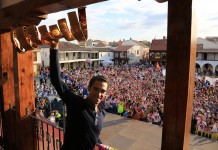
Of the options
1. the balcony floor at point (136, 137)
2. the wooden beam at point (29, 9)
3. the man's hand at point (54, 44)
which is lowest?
the balcony floor at point (136, 137)

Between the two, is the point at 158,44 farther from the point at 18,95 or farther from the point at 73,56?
the point at 18,95

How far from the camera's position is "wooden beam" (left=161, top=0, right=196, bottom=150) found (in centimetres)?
127

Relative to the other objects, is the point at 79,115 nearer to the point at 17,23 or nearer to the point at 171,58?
the point at 171,58

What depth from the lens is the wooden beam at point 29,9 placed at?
2.07 metres

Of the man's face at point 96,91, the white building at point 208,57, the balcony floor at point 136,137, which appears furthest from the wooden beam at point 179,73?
the white building at point 208,57

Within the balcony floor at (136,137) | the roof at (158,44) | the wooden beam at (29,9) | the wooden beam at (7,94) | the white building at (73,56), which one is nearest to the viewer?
the wooden beam at (29,9)

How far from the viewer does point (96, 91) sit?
1838 millimetres

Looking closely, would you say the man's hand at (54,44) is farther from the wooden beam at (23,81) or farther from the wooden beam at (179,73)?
the wooden beam at (23,81)

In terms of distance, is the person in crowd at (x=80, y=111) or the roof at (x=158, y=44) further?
the roof at (x=158, y=44)

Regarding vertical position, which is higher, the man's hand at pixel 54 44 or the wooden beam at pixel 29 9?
the wooden beam at pixel 29 9

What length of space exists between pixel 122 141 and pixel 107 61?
45.1 meters

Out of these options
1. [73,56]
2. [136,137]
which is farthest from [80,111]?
[73,56]

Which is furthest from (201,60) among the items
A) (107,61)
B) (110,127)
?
(110,127)

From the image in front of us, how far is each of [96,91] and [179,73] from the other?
80 cm
